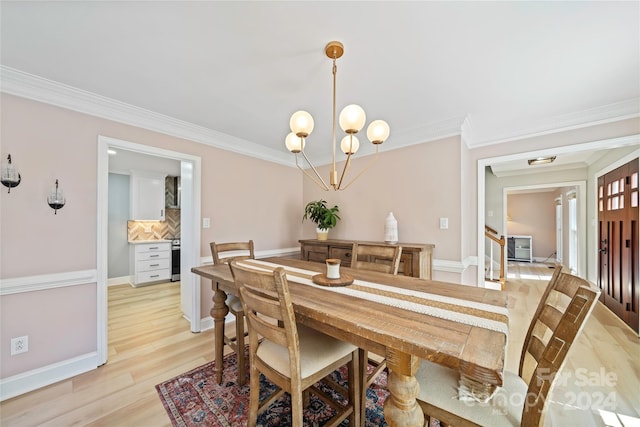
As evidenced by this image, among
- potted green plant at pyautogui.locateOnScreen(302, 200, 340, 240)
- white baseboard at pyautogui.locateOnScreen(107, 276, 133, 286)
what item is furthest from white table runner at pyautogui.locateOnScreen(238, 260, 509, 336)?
white baseboard at pyautogui.locateOnScreen(107, 276, 133, 286)

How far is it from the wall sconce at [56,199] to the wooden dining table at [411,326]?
207 centimetres

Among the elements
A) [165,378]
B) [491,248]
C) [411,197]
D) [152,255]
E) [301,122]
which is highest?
[301,122]

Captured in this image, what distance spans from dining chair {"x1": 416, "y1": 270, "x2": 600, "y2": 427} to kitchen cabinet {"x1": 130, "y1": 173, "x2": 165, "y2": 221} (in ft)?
18.7

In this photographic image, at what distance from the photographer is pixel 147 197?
17.0 ft

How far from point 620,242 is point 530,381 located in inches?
150

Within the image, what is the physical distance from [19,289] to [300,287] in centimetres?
218

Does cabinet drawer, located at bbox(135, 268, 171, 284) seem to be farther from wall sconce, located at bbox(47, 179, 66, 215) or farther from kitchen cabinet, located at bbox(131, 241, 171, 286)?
wall sconce, located at bbox(47, 179, 66, 215)

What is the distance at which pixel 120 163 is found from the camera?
438 cm

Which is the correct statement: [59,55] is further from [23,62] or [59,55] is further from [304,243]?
[304,243]

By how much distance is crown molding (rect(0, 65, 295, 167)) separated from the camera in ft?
6.21

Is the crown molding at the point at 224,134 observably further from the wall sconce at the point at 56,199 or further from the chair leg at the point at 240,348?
the chair leg at the point at 240,348

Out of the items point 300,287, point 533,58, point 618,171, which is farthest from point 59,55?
point 618,171

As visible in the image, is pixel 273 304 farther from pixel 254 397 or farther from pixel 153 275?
pixel 153 275

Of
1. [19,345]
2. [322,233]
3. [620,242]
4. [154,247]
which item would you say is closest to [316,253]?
[322,233]
